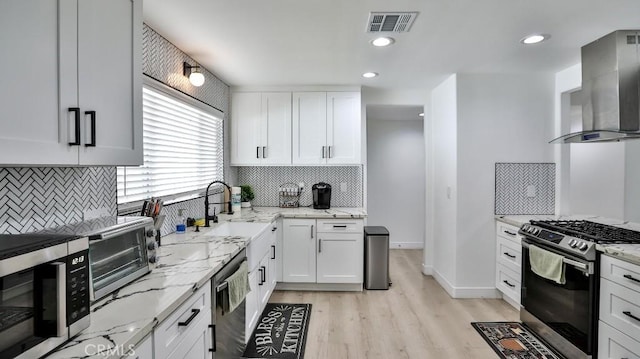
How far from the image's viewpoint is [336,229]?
3824 millimetres

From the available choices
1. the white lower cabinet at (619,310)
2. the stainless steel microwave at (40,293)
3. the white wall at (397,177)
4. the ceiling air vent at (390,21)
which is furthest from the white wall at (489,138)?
the stainless steel microwave at (40,293)

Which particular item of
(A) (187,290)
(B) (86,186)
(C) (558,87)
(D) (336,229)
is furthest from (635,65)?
(B) (86,186)

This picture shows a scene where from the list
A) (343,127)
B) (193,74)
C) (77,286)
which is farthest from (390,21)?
(77,286)

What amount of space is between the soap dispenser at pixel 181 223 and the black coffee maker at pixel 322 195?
5.61ft

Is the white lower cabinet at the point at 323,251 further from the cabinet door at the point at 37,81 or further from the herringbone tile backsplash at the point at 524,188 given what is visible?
the cabinet door at the point at 37,81

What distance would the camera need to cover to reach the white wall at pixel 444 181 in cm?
371

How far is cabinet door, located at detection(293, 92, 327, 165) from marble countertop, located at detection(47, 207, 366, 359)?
1.86 metres

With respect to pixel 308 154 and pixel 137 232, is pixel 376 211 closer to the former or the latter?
pixel 308 154

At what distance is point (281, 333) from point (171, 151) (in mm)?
1766

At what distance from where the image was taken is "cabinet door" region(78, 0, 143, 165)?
1.28m

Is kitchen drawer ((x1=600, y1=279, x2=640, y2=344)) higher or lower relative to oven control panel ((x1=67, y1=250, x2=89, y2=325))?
lower

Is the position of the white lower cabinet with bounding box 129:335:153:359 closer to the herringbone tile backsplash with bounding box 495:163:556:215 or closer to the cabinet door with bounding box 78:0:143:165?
the cabinet door with bounding box 78:0:143:165

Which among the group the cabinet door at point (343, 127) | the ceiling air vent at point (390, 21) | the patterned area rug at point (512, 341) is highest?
the ceiling air vent at point (390, 21)

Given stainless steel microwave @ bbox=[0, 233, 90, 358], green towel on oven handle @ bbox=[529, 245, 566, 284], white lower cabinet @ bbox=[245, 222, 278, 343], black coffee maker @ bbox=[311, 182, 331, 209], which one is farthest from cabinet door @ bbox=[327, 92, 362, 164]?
stainless steel microwave @ bbox=[0, 233, 90, 358]
